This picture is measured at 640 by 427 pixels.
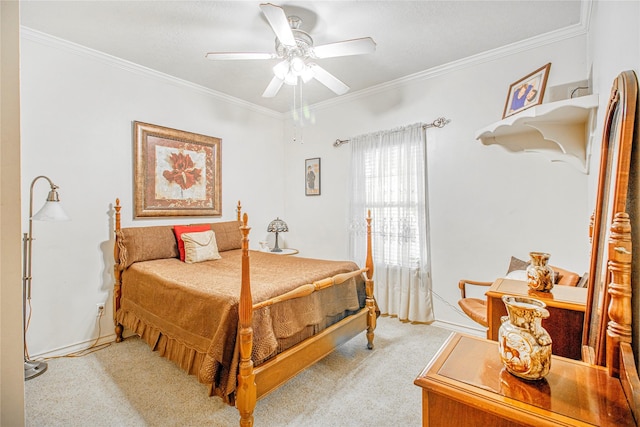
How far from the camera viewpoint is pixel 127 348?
272cm

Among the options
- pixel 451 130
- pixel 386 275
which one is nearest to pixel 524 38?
pixel 451 130

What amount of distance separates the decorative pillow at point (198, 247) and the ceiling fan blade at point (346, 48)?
2.08 metres

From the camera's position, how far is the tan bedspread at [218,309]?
1.69 m

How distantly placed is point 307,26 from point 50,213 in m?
2.43

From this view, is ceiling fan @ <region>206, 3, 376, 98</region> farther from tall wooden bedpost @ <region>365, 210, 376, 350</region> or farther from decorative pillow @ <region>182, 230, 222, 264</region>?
decorative pillow @ <region>182, 230, 222, 264</region>

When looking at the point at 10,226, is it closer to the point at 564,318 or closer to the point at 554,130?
the point at 564,318

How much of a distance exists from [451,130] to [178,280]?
288cm

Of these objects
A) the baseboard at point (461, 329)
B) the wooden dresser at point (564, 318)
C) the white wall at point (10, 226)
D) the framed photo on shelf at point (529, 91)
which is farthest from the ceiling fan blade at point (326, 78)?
the baseboard at point (461, 329)

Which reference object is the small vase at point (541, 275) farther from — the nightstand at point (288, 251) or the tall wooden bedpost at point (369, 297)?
the nightstand at point (288, 251)

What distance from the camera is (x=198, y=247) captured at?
9.86 ft

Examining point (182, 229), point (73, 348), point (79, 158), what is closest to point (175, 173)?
point (182, 229)

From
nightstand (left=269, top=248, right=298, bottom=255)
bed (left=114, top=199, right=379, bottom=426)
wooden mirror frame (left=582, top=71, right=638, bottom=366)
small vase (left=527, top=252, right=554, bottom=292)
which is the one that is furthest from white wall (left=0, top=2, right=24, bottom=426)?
nightstand (left=269, top=248, right=298, bottom=255)

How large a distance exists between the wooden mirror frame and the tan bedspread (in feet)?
4.79

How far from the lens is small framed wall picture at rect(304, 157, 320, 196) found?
13.7ft
